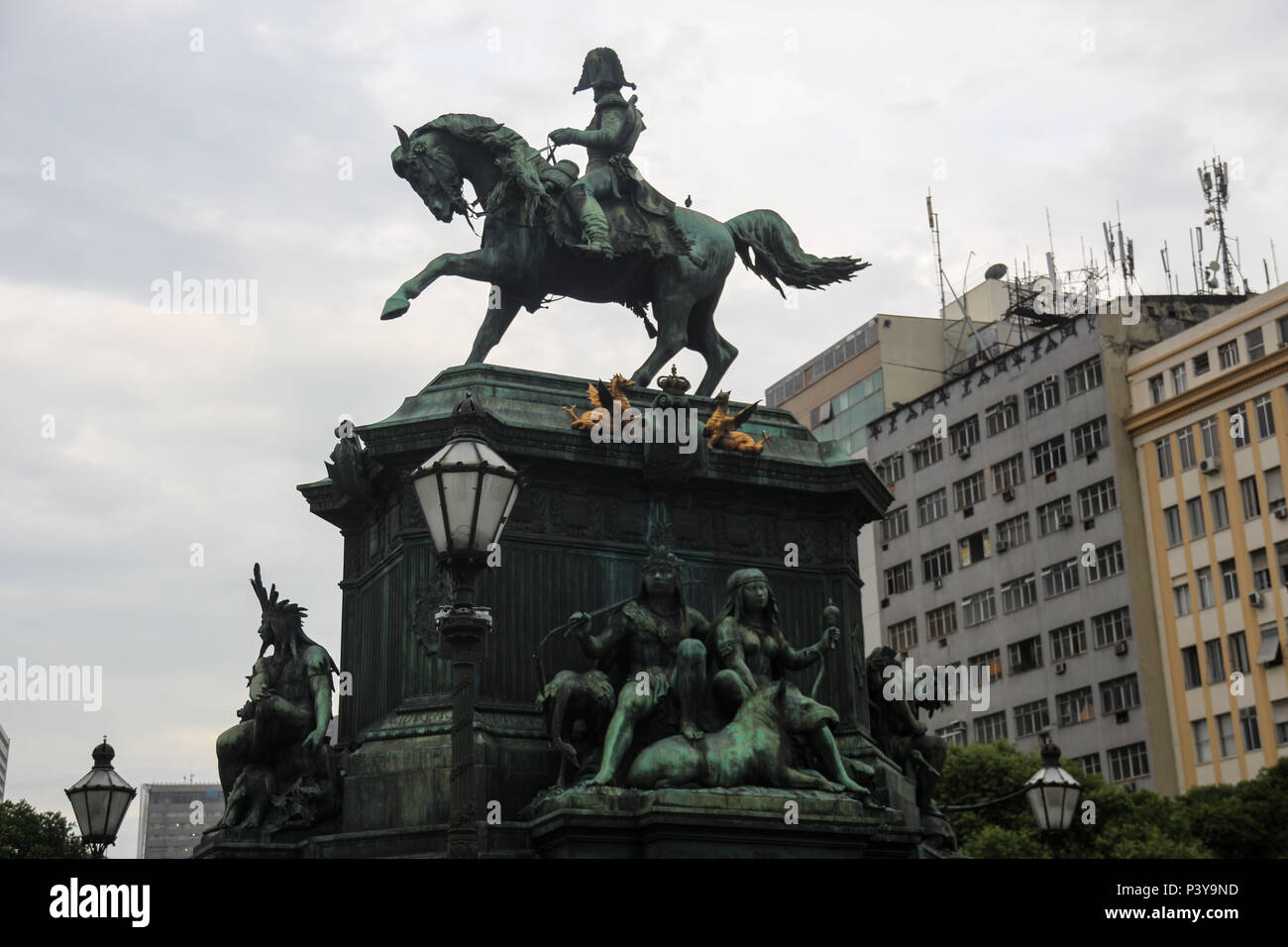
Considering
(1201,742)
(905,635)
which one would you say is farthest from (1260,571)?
(905,635)

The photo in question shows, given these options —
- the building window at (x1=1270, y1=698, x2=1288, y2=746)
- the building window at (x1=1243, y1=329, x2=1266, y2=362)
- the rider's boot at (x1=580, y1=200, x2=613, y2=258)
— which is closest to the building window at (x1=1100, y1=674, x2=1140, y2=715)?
the building window at (x1=1270, y1=698, x2=1288, y2=746)

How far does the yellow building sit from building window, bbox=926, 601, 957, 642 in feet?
38.2

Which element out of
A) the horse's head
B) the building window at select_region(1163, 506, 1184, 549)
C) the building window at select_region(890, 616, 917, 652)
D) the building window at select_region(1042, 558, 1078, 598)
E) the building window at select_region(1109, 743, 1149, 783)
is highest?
the building window at select_region(1163, 506, 1184, 549)

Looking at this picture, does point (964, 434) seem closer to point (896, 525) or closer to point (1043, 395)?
point (1043, 395)

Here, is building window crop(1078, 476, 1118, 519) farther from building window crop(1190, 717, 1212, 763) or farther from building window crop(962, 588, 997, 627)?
building window crop(1190, 717, 1212, 763)

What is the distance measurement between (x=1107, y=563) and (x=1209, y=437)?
6.99 m

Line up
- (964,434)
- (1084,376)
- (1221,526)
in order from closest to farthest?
(1221,526) → (1084,376) → (964,434)

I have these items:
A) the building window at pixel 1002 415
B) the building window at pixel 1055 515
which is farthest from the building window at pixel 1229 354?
the building window at pixel 1002 415

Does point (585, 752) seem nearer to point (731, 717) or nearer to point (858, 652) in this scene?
point (731, 717)

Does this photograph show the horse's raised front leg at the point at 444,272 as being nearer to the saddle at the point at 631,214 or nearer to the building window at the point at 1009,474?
the saddle at the point at 631,214

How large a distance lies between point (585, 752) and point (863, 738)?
12.1ft

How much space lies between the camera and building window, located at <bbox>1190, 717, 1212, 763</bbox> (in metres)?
73.6

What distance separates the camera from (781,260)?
24594 millimetres
